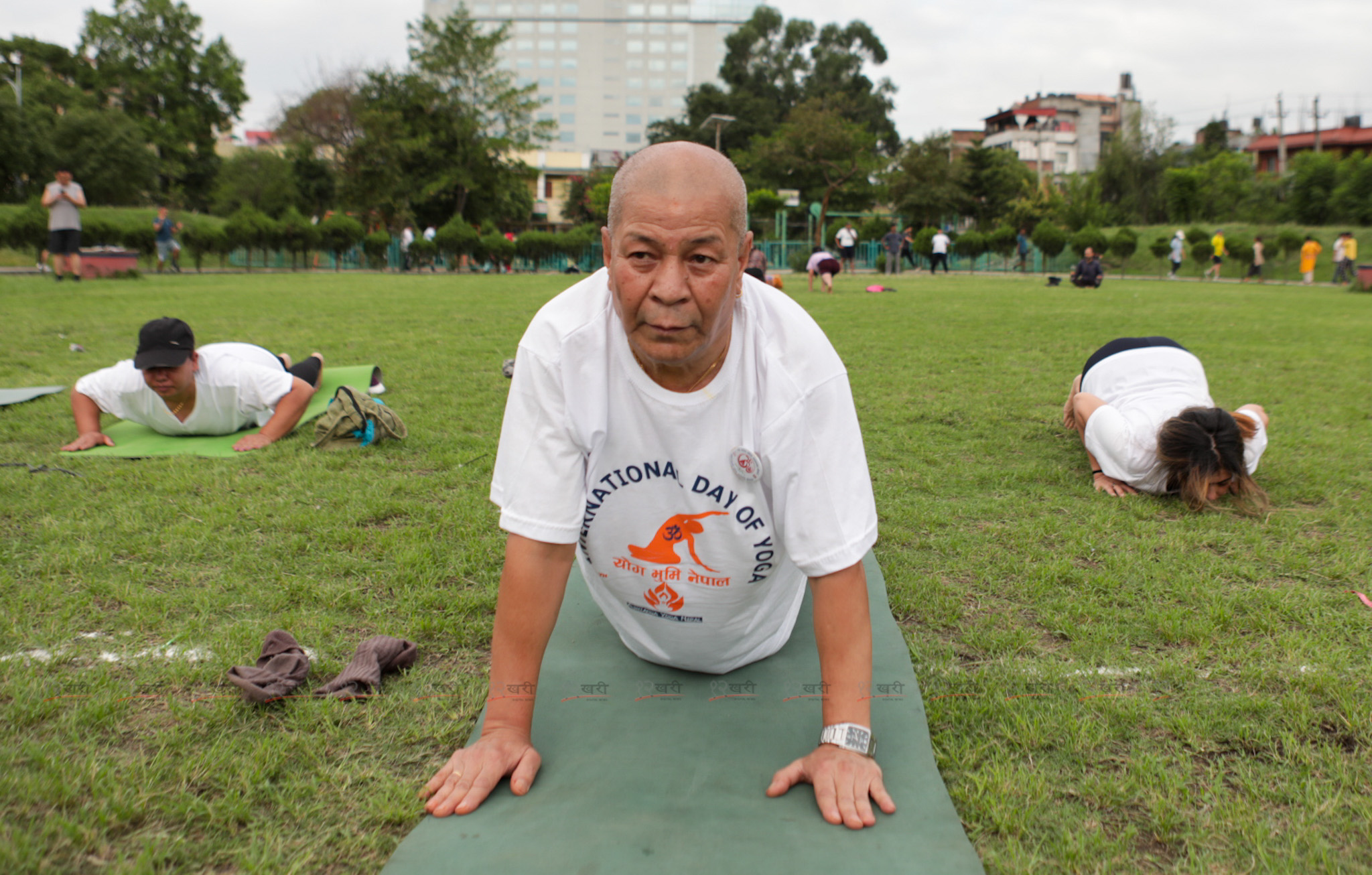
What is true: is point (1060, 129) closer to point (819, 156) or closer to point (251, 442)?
point (819, 156)

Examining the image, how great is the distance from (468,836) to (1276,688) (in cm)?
232

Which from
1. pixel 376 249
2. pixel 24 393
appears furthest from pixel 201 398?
pixel 376 249

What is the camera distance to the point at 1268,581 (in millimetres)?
3334

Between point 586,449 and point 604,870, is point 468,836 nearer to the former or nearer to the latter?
point 604,870

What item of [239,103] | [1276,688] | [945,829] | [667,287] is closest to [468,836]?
[945,829]

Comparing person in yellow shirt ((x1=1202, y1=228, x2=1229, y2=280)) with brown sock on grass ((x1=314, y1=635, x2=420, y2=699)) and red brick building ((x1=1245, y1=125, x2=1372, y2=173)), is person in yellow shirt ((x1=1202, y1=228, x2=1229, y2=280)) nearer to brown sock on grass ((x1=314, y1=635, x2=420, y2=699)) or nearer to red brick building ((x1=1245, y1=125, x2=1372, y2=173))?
brown sock on grass ((x1=314, y1=635, x2=420, y2=699))

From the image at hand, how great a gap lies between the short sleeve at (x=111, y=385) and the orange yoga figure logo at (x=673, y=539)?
14.1 ft

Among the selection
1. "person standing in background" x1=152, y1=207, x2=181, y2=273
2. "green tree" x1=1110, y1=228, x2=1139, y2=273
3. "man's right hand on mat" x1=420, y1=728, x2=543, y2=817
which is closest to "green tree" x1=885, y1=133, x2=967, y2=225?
"green tree" x1=1110, y1=228, x2=1139, y2=273

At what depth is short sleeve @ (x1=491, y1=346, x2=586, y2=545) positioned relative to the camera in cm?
196

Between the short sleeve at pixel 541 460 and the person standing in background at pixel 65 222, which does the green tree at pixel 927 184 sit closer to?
the person standing in background at pixel 65 222

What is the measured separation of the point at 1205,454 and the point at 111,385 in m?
5.98

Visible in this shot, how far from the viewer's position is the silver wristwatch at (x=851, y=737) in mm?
2002

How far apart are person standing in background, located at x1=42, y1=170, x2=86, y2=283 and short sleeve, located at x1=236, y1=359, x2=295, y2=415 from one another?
11952mm

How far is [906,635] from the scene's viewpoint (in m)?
2.94
